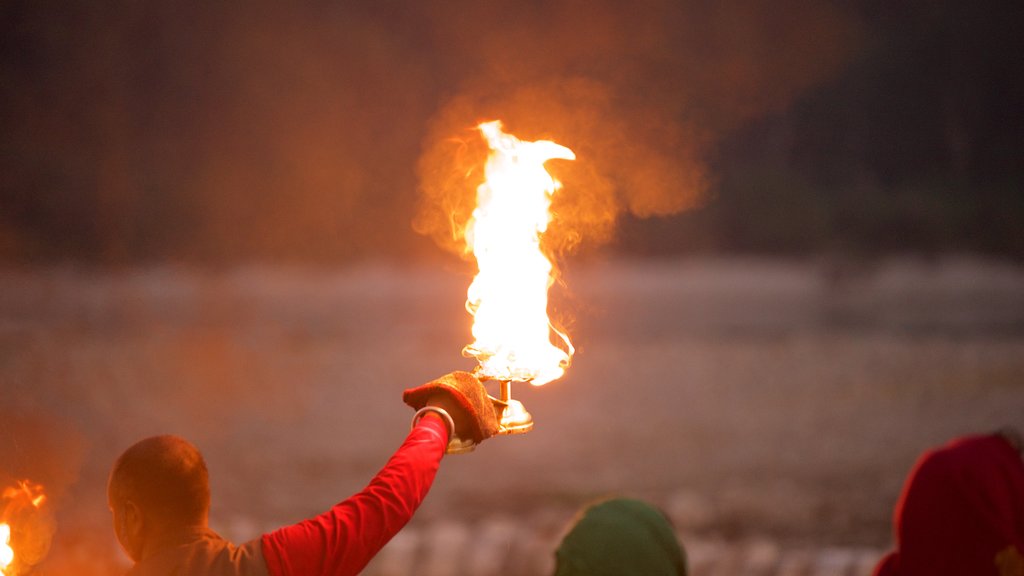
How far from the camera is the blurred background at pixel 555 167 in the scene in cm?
1366

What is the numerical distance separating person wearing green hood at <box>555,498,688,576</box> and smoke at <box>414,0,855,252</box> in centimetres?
1635

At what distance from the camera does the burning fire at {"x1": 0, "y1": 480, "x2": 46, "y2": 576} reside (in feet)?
7.98

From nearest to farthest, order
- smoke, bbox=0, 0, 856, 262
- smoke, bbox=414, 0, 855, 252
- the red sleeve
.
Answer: the red sleeve → smoke, bbox=0, 0, 856, 262 → smoke, bbox=414, 0, 855, 252

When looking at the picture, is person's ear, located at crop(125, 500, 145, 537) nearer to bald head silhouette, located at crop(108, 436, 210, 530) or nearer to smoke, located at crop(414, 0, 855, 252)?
bald head silhouette, located at crop(108, 436, 210, 530)

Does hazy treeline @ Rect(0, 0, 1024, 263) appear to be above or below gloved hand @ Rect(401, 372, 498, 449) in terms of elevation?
above

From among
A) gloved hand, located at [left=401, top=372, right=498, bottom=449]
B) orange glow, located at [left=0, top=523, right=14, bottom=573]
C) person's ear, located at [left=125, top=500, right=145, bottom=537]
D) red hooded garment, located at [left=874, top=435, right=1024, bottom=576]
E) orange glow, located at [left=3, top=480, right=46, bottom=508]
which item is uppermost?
gloved hand, located at [left=401, top=372, right=498, bottom=449]

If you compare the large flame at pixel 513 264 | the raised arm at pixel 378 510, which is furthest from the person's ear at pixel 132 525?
the large flame at pixel 513 264

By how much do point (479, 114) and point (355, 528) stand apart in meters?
16.4

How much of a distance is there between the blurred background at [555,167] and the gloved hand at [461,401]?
8.98m

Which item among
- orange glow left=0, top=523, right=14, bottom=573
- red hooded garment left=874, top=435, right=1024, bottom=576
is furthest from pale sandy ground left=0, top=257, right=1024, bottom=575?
red hooded garment left=874, top=435, right=1024, bottom=576

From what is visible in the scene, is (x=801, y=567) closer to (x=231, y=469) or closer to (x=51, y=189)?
(x=231, y=469)

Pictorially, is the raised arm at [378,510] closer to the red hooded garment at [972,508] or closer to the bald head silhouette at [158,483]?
the bald head silhouette at [158,483]

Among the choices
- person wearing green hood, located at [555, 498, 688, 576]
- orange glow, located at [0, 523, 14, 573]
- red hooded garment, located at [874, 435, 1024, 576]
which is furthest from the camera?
orange glow, located at [0, 523, 14, 573]

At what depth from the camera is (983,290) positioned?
18.2 m
